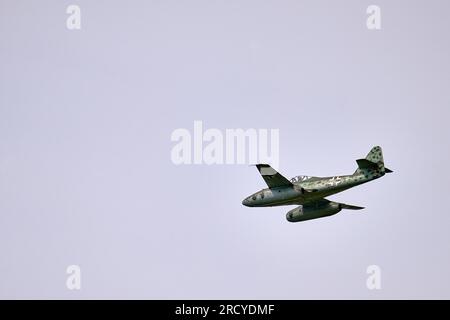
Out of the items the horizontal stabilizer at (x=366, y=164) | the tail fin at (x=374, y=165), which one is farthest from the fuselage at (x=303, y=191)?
the horizontal stabilizer at (x=366, y=164)

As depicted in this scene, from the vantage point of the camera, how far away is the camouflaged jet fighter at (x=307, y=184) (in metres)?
108

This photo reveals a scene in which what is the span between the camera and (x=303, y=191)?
111188 millimetres

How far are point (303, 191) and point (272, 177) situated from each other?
356cm

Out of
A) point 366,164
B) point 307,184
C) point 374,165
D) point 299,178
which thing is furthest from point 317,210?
point 366,164

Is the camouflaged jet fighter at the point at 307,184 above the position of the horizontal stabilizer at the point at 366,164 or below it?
below

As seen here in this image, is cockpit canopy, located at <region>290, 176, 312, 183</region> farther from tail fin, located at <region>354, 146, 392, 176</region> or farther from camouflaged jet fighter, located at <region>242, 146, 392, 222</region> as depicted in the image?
tail fin, located at <region>354, 146, 392, 176</region>

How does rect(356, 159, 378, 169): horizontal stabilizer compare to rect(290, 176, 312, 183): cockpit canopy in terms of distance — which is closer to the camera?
rect(356, 159, 378, 169): horizontal stabilizer

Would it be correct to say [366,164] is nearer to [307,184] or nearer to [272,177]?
[307,184]

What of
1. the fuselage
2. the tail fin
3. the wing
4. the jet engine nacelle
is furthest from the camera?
the jet engine nacelle

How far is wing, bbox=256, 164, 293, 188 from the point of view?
108750mm

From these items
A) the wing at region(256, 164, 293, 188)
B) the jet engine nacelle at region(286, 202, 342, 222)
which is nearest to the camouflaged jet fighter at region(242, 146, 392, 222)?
the wing at region(256, 164, 293, 188)

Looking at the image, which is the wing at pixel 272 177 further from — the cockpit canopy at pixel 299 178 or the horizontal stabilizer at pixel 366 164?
the horizontal stabilizer at pixel 366 164
